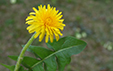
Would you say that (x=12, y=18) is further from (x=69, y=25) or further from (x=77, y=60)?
(x=77, y=60)

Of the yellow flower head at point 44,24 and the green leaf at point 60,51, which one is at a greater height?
the yellow flower head at point 44,24

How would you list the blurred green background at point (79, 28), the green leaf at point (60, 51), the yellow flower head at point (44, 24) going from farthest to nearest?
the blurred green background at point (79, 28) → the green leaf at point (60, 51) → the yellow flower head at point (44, 24)

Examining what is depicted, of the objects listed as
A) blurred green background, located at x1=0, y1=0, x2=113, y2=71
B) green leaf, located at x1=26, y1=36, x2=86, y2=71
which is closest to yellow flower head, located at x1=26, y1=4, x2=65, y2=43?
green leaf, located at x1=26, y1=36, x2=86, y2=71

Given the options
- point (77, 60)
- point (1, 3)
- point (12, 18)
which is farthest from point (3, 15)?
point (77, 60)

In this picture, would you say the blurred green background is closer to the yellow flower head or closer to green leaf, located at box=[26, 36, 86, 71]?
green leaf, located at box=[26, 36, 86, 71]

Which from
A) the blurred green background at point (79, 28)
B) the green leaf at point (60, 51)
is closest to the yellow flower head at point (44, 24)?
the green leaf at point (60, 51)

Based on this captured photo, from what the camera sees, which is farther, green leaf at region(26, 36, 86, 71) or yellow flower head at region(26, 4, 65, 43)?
green leaf at region(26, 36, 86, 71)

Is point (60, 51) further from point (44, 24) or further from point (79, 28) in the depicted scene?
point (79, 28)

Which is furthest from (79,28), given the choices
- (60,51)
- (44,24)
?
(44,24)

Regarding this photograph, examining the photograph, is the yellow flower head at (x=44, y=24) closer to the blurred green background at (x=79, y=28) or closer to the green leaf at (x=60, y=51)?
the green leaf at (x=60, y=51)
